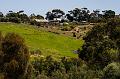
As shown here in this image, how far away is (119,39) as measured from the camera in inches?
2559

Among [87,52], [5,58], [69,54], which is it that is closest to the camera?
[5,58]

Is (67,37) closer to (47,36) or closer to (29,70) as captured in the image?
(47,36)

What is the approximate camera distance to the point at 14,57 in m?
37.7

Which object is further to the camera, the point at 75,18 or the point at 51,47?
the point at 75,18

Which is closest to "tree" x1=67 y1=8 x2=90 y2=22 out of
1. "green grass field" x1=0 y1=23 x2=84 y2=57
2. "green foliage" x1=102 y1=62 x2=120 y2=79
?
"green grass field" x1=0 y1=23 x2=84 y2=57

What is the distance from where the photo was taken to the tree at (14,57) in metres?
37.1

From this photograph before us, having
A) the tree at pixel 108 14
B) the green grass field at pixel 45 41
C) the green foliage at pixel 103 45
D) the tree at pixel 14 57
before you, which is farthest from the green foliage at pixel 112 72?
the tree at pixel 108 14

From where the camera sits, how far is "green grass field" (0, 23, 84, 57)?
78.9 metres

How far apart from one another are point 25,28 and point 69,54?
71.8 ft

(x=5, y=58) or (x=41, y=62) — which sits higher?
(x=5, y=58)

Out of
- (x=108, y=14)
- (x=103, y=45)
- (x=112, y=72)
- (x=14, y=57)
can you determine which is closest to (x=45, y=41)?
(x=103, y=45)

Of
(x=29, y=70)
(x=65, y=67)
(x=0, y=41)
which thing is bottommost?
(x=65, y=67)

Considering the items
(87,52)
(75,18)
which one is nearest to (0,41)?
(87,52)

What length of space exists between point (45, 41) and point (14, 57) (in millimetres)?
48684
